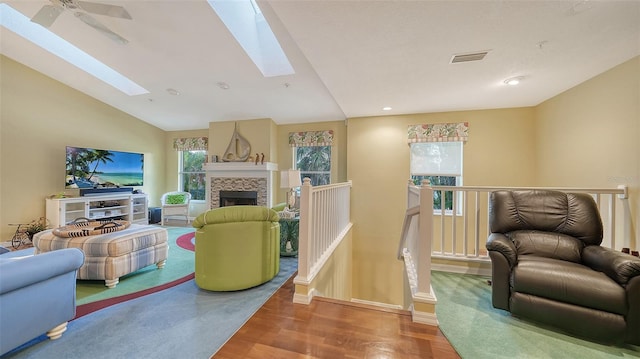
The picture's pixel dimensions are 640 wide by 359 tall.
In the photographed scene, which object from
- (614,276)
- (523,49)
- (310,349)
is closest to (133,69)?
(310,349)

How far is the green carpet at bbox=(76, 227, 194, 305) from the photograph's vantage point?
2268mm

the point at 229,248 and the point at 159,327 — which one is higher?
the point at 229,248

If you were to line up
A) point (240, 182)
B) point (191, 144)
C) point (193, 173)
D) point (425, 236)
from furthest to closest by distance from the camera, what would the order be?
1. point (193, 173)
2. point (191, 144)
3. point (240, 182)
4. point (425, 236)

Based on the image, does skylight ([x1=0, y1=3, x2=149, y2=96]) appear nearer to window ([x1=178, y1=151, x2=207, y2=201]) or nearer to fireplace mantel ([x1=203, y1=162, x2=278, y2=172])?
fireplace mantel ([x1=203, y1=162, x2=278, y2=172])

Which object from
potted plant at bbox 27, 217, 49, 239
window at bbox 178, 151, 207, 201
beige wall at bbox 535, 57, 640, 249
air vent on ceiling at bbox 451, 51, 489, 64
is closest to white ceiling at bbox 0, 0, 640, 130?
air vent on ceiling at bbox 451, 51, 489, 64

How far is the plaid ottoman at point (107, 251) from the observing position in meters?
2.40

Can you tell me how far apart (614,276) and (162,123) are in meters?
7.95

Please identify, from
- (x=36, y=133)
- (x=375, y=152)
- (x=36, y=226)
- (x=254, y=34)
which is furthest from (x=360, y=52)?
(x=36, y=226)

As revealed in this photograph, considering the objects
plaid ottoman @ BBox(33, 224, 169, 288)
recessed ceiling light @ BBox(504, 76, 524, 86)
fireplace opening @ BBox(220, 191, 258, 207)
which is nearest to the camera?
plaid ottoman @ BBox(33, 224, 169, 288)

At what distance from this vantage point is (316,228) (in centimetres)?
238

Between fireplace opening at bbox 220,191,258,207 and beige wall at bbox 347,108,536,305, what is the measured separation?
241 cm

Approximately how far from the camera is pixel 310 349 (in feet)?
5.03

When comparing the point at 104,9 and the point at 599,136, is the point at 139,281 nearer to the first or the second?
the point at 104,9

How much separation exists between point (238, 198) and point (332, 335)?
4.41 metres
